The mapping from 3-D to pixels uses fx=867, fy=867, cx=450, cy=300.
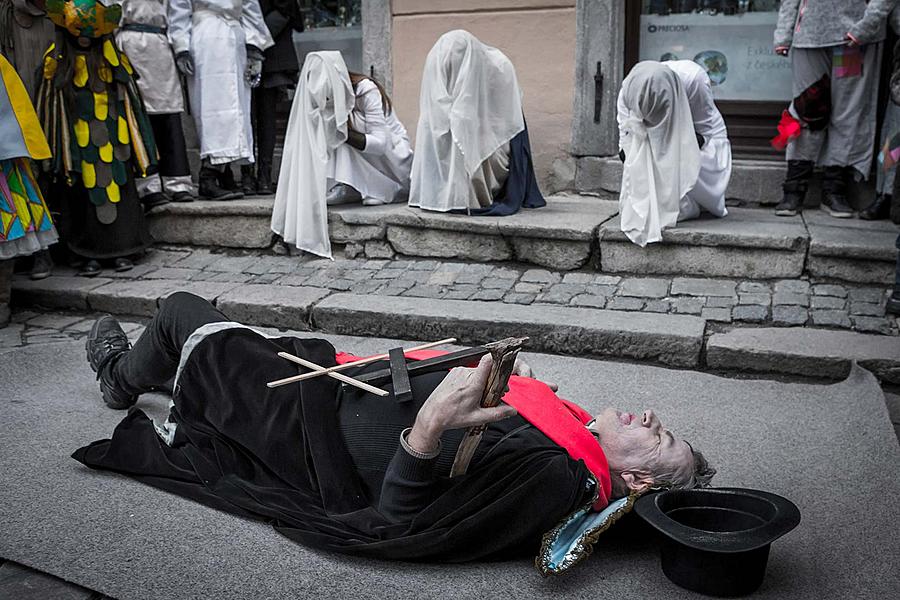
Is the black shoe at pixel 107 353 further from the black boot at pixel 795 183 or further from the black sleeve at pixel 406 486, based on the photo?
the black boot at pixel 795 183

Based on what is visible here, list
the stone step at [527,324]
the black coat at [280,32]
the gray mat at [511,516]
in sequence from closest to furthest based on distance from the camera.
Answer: the gray mat at [511,516], the stone step at [527,324], the black coat at [280,32]

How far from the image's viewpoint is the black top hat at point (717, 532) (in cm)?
211

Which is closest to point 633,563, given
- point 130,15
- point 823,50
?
point 823,50

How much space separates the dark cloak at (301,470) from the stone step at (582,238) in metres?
2.50

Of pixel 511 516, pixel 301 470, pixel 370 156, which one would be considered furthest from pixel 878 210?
pixel 301 470

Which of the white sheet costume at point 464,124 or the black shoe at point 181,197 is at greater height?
the white sheet costume at point 464,124

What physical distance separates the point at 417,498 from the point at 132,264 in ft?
13.4

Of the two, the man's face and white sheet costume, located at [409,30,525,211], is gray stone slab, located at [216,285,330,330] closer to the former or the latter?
white sheet costume, located at [409,30,525,211]

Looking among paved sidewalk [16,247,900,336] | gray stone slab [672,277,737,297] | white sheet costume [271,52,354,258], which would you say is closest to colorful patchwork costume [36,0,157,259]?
paved sidewalk [16,247,900,336]

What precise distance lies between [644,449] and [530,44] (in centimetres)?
447

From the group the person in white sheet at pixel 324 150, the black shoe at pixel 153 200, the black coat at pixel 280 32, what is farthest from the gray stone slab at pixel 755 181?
the black shoe at pixel 153 200

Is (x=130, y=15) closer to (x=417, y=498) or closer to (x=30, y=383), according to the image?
(x=30, y=383)

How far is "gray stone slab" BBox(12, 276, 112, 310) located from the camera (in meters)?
5.21

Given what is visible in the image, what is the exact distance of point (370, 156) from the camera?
6.07 m
